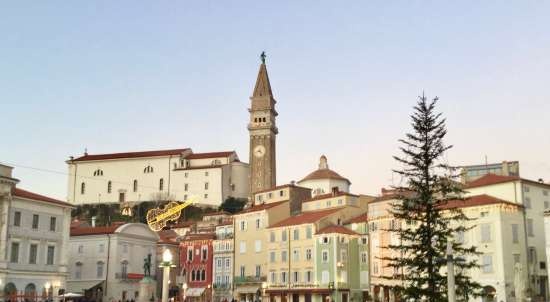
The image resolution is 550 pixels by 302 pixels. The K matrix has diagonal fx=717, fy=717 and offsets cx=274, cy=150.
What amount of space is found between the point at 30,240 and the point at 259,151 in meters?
88.6

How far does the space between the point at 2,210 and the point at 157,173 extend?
90709 mm

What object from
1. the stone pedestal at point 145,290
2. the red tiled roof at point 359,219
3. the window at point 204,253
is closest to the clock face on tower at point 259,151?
the window at point 204,253

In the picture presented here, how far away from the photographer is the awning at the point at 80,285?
78.7 m

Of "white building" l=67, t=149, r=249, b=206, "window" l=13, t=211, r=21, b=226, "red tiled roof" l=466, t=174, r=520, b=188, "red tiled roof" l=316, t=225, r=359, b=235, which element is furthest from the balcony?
"white building" l=67, t=149, r=249, b=206

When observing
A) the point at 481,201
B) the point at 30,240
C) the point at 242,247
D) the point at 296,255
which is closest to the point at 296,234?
the point at 296,255

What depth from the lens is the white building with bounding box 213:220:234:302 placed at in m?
82.8

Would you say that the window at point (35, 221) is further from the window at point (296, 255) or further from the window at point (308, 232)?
the window at point (308, 232)

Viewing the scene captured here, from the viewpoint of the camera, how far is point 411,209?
3538 centimetres

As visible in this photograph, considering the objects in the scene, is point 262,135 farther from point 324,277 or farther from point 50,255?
point 50,255

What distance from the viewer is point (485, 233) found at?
5928 centimetres

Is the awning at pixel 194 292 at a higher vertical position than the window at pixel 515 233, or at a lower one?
lower

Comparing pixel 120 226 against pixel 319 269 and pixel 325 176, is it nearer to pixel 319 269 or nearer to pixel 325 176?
pixel 319 269

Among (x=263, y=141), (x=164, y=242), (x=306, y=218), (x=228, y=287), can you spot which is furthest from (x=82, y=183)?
(x=306, y=218)

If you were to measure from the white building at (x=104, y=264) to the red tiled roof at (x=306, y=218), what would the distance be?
17324 millimetres
